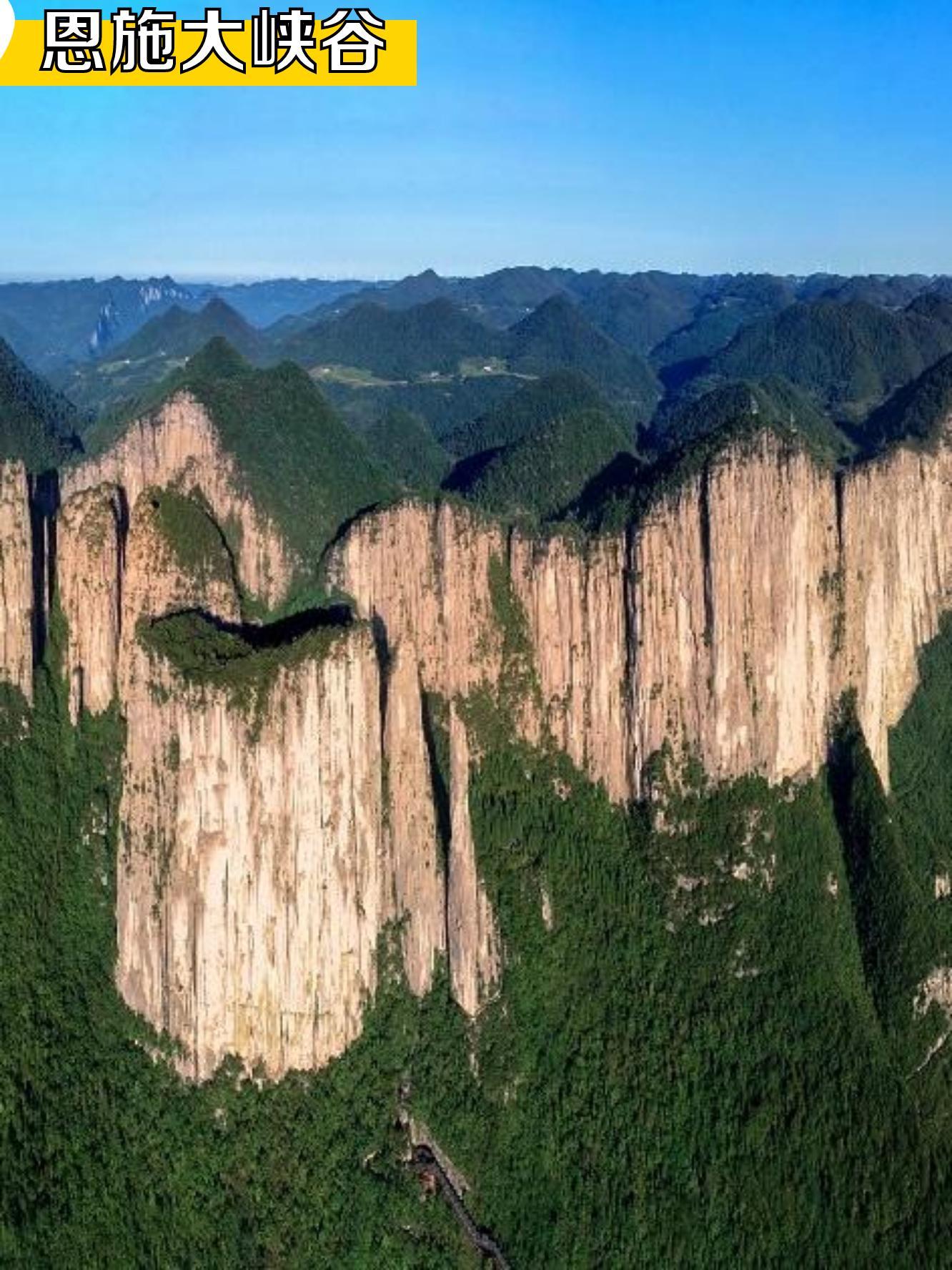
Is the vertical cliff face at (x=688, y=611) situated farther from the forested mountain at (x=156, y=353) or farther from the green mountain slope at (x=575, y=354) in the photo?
the green mountain slope at (x=575, y=354)

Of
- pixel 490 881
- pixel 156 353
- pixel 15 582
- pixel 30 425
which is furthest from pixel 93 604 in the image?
pixel 156 353

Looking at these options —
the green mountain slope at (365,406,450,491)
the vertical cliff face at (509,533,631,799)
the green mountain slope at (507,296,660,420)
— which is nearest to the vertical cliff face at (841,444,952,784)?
the vertical cliff face at (509,533,631,799)

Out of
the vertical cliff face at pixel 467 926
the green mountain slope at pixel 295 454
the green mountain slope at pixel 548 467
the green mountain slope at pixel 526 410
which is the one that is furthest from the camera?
the green mountain slope at pixel 526 410

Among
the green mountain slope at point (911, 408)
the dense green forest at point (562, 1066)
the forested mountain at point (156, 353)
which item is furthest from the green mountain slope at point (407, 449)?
the dense green forest at point (562, 1066)

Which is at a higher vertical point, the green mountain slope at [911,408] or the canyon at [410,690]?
the green mountain slope at [911,408]

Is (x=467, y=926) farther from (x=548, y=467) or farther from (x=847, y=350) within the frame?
(x=847, y=350)

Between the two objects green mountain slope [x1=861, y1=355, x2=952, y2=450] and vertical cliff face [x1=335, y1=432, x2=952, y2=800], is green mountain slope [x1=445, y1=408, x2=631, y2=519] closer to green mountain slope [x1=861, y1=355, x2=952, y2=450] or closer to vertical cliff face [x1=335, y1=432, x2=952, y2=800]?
green mountain slope [x1=861, y1=355, x2=952, y2=450]

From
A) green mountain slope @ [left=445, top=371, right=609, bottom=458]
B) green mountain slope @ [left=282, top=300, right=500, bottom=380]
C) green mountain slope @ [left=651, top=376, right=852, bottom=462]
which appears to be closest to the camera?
green mountain slope @ [left=651, top=376, right=852, bottom=462]

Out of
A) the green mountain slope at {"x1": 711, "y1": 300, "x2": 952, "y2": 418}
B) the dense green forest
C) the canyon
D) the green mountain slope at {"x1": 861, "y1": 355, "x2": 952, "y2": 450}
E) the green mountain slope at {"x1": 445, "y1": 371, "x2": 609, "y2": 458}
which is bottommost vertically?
the dense green forest
